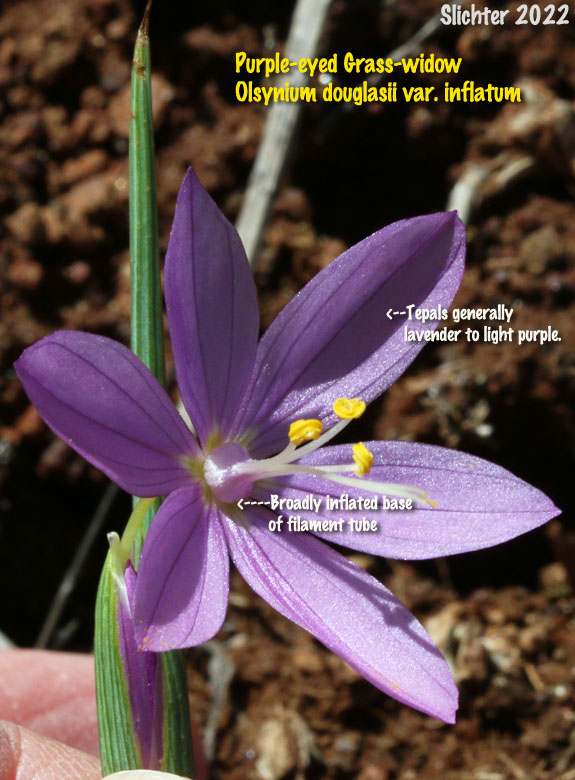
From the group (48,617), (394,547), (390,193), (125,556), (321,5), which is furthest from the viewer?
(390,193)

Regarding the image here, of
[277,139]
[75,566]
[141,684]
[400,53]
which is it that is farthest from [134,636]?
[400,53]

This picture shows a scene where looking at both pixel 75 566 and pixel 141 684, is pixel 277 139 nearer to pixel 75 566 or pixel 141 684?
pixel 75 566

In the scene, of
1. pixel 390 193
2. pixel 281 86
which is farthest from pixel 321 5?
pixel 390 193

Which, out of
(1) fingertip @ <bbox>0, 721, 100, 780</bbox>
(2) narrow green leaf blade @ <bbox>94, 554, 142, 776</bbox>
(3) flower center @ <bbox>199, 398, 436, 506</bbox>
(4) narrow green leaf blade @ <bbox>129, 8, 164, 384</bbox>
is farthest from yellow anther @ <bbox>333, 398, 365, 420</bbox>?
(1) fingertip @ <bbox>0, 721, 100, 780</bbox>

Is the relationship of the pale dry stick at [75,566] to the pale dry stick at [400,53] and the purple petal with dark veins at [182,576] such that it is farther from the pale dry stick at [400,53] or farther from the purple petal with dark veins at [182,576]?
the pale dry stick at [400,53]

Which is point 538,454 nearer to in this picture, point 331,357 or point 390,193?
point 390,193

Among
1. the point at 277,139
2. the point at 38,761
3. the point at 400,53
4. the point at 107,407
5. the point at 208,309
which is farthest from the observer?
the point at 400,53

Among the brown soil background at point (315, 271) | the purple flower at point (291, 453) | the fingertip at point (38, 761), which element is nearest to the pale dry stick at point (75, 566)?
the brown soil background at point (315, 271)
